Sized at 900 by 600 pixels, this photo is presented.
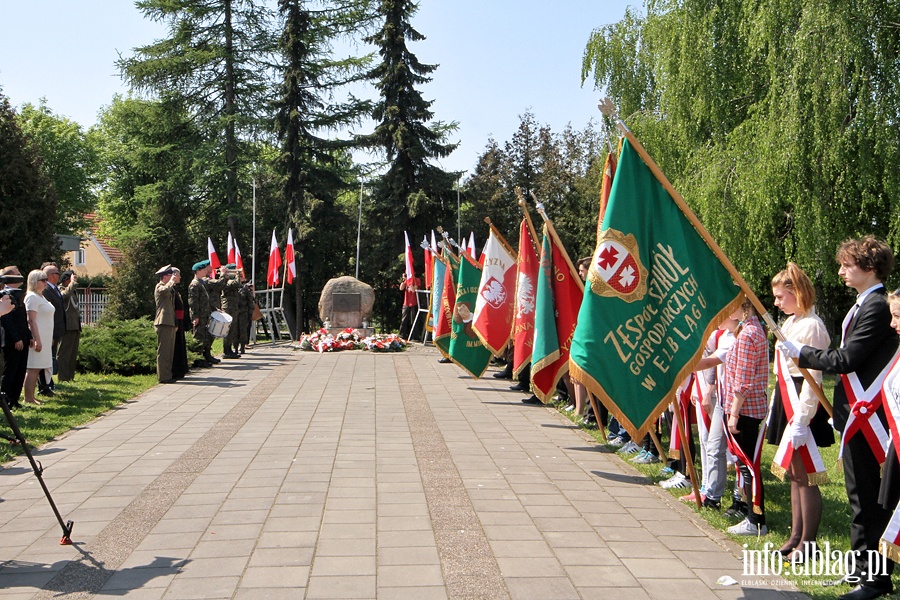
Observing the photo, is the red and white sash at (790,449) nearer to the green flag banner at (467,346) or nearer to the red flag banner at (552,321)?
the red flag banner at (552,321)

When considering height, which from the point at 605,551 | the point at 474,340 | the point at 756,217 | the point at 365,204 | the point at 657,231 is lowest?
the point at 605,551

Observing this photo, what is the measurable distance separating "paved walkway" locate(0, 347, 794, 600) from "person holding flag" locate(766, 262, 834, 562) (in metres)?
0.49

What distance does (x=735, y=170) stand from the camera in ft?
50.9

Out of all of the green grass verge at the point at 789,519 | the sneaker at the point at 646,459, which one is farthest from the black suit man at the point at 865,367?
the sneaker at the point at 646,459

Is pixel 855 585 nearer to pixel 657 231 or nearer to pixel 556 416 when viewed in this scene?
pixel 657 231

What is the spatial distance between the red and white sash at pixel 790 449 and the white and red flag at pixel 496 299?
835cm

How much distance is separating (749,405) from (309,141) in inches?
1111

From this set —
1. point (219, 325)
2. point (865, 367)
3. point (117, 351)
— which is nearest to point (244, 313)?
point (219, 325)

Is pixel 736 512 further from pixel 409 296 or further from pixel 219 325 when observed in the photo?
pixel 409 296

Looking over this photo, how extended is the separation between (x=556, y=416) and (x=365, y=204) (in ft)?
72.5

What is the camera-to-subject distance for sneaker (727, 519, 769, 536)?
5.70 meters

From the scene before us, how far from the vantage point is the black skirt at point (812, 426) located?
202 inches

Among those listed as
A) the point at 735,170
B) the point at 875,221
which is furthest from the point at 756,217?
the point at 875,221

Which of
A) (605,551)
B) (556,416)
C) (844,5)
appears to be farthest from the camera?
(844,5)
